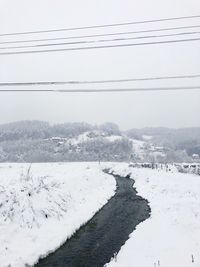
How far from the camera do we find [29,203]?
789 inches

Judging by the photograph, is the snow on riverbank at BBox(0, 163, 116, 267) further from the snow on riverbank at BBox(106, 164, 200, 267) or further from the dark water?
the snow on riverbank at BBox(106, 164, 200, 267)

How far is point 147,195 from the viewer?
1320 inches

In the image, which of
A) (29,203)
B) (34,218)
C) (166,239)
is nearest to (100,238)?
(166,239)

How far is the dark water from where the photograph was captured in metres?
14.7

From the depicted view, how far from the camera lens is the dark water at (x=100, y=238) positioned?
1472 centimetres

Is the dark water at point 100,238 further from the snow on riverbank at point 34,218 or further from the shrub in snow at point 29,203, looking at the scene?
the shrub in snow at point 29,203

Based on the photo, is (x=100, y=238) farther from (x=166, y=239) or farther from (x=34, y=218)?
(x=34, y=218)

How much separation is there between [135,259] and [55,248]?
3.61 m

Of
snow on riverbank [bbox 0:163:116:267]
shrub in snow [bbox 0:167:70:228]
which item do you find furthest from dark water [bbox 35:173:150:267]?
shrub in snow [bbox 0:167:70:228]

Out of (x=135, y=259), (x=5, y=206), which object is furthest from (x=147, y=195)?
(x=135, y=259)

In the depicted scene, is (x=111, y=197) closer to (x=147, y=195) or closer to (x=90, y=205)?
(x=147, y=195)

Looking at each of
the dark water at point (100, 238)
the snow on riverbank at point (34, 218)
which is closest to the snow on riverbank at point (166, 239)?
the dark water at point (100, 238)

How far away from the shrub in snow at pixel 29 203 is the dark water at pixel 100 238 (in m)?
2.05

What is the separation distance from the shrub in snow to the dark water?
2051 millimetres
